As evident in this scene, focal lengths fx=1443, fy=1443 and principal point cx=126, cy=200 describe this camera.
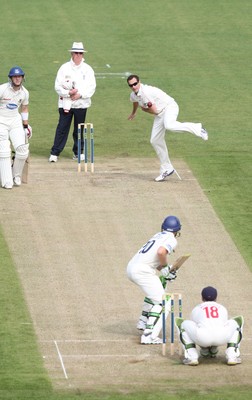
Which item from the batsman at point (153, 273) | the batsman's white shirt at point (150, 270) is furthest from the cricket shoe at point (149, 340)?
the batsman's white shirt at point (150, 270)

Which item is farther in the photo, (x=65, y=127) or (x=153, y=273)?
(x=65, y=127)

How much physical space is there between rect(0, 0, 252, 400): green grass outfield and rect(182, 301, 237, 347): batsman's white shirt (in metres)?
2.19

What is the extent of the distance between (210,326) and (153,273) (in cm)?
149

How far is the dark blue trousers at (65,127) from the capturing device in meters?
29.9

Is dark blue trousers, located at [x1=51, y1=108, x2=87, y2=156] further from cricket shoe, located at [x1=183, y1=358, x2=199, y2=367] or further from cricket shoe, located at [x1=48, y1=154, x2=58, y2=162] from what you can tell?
cricket shoe, located at [x1=183, y1=358, x2=199, y2=367]

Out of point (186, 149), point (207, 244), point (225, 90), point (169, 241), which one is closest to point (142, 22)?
point (225, 90)

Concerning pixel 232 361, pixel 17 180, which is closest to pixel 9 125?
pixel 17 180

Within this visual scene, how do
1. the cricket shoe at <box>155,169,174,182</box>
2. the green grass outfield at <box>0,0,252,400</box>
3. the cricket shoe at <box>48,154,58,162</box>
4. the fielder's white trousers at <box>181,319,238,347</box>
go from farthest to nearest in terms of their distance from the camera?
the cricket shoe at <box>48,154,58,162</box>, the cricket shoe at <box>155,169,174,182</box>, the green grass outfield at <box>0,0,252,400</box>, the fielder's white trousers at <box>181,319,238,347</box>

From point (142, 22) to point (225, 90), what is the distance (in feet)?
21.9

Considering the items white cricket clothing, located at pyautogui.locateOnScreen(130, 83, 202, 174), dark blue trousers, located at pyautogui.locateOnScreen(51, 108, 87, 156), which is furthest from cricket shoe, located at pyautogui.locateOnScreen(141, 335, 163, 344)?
dark blue trousers, located at pyautogui.locateOnScreen(51, 108, 87, 156)

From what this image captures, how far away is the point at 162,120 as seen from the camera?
28.7 metres

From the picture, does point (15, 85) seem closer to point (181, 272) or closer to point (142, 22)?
point (181, 272)

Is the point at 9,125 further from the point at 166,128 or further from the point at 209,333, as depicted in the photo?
the point at 209,333

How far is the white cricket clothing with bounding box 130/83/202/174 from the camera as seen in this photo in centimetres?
2844
